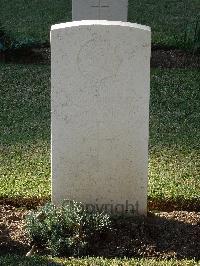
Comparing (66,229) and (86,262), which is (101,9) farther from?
(86,262)

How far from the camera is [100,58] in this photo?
174 inches

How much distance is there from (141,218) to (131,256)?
1.62 ft

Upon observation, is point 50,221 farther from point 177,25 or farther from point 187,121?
point 177,25

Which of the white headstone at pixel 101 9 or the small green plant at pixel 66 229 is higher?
Answer: the white headstone at pixel 101 9

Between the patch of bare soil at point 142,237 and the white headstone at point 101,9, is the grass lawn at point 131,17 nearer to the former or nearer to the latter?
the white headstone at point 101,9

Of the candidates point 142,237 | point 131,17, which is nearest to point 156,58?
point 131,17

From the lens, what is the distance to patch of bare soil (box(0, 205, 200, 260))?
14.2ft

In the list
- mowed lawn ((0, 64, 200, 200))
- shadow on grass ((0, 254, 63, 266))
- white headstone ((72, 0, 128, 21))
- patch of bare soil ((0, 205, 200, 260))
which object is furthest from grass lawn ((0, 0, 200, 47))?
shadow on grass ((0, 254, 63, 266))

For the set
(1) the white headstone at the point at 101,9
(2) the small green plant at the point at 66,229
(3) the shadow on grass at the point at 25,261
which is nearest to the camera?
(3) the shadow on grass at the point at 25,261

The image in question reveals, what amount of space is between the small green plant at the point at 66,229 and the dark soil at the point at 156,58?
4936 mm

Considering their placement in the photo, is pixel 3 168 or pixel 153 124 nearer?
pixel 3 168

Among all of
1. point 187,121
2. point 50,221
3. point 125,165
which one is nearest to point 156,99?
point 187,121

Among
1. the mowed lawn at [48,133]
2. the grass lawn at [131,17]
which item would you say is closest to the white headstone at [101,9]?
the mowed lawn at [48,133]

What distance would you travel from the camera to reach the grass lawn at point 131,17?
1045 cm
